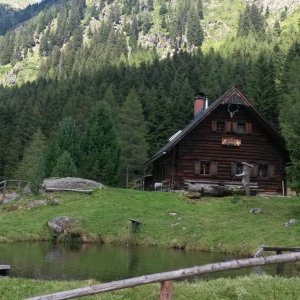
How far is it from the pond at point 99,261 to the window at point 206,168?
2311cm

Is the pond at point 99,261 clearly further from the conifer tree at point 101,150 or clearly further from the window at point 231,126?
the conifer tree at point 101,150

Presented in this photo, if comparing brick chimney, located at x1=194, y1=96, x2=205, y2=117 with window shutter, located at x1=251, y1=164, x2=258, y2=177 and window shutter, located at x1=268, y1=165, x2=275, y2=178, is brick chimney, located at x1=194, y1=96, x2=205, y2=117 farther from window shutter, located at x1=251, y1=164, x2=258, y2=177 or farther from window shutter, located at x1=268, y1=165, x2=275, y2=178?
window shutter, located at x1=268, y1=165, x2=275, y2=178

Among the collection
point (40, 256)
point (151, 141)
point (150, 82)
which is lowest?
point (40, 256)

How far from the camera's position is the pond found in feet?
54.9

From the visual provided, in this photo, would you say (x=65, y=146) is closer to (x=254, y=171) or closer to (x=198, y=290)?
(x=254, y=171)

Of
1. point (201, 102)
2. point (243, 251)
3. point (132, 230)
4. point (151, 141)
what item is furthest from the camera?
point (151, 141)

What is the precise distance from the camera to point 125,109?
81188 mm

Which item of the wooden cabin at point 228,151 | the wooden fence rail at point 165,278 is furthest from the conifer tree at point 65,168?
the wooden fence rail at point 165,278

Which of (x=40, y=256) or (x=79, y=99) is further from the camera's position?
(x=79, y=99)

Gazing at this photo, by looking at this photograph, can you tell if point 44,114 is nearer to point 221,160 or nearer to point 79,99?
point 79,99

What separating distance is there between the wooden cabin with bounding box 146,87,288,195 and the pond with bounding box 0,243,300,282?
22.7 meters

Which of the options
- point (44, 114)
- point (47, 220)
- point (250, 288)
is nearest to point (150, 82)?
point (44, 114)

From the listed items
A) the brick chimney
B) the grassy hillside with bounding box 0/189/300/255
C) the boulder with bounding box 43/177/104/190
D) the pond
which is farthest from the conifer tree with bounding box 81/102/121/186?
the pond

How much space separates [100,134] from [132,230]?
3010cm
